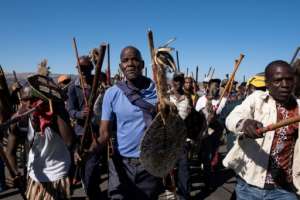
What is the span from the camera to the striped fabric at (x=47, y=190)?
2943 mm

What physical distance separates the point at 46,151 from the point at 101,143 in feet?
1.61

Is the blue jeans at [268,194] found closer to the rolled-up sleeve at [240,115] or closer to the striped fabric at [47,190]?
the rolled-up sleeve at [240,115]

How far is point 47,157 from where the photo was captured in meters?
2.93

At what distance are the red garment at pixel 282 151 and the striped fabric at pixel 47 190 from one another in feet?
5.81

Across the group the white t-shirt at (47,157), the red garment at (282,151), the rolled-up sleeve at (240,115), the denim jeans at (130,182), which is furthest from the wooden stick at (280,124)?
the white t-shirt at (47,157)

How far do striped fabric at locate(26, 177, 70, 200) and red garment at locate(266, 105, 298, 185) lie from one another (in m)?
1.77

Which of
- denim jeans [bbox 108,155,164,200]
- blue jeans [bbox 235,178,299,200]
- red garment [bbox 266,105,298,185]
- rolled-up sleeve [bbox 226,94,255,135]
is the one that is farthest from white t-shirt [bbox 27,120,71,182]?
red garment [bbox 266,105,298,185]

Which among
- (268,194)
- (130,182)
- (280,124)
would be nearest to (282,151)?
(268,194)

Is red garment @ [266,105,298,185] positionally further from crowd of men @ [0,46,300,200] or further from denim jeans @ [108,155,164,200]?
denim jeans @ [108,155,164,200]

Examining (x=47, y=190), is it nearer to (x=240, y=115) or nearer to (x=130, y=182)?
(x=130, y=182)

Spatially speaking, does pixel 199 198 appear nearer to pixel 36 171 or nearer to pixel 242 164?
pixel 242 164

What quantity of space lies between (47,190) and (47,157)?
0.30 m

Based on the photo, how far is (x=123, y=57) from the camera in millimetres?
3051

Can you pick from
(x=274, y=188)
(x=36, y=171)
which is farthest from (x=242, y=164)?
(x=36, y=171)
